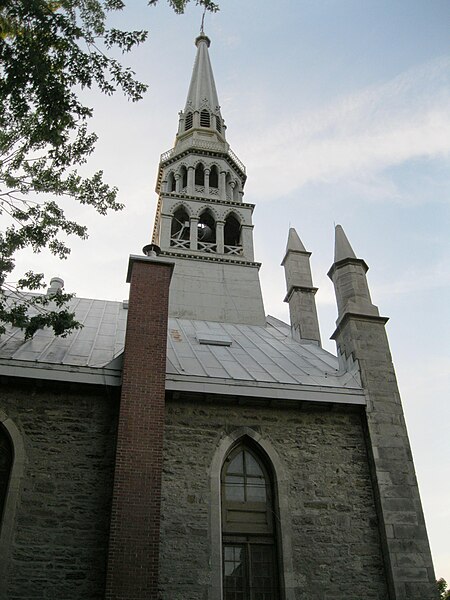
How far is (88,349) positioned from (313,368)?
4987mm

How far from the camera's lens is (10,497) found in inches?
353

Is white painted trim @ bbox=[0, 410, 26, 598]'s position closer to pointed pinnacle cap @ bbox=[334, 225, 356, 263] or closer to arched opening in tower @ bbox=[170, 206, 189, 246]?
pointed pinnacle cap @ bbox=[334, 225, 356, 263]

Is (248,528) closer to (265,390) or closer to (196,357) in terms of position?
(265,390)

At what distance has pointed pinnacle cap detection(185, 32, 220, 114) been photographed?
28.0m

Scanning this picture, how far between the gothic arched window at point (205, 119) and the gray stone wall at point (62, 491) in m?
19.7

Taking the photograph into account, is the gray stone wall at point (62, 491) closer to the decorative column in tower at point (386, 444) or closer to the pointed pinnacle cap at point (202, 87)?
the decorative column in tower at point (386, 444)

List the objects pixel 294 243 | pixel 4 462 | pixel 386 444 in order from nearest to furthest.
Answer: pixel 4 462
pixel 386 444
pixel 294 243

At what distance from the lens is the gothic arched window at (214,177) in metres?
24.2

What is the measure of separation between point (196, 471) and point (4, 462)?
10.5ft

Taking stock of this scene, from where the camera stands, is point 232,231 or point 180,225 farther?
point 232,231

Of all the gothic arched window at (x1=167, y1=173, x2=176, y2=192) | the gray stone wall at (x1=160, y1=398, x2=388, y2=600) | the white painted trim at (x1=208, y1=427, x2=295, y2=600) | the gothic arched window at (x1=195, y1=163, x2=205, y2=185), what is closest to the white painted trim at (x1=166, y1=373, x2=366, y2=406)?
the gray stone wall at (x1=160, y1=398, x2=388, y2=600)

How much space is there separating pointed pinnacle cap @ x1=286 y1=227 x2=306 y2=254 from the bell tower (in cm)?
172

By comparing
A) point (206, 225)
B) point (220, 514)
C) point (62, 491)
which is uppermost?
point (206, 225)

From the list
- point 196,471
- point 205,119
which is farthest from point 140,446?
point 205,119
